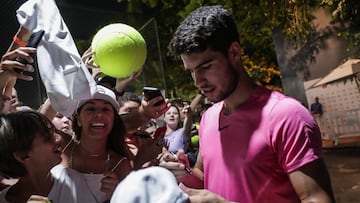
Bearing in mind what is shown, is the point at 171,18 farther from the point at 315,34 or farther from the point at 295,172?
the point at 295,172

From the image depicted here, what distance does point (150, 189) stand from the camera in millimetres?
923

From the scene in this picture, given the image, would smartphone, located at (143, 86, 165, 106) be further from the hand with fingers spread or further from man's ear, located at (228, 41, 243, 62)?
man's ear, located at (228, 41, 243, 62)

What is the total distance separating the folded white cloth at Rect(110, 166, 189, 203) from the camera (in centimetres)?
90

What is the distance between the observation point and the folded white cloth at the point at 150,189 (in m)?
0.90

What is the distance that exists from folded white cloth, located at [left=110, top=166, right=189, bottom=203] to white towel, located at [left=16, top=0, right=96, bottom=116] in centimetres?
92

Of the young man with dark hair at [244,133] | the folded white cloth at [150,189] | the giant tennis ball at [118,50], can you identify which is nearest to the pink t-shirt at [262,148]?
the young man with dark hair at [244,133]

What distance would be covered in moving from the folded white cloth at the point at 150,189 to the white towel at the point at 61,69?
916mm

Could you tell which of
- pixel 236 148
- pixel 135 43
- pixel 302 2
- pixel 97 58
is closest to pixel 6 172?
pixel 97 58

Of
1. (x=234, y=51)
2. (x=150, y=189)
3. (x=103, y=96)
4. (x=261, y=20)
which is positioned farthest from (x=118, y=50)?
(x=261, y=20)

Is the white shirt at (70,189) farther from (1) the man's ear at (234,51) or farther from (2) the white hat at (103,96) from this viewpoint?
(1) the man's ear at (234,51)

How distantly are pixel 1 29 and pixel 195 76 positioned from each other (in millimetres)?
3731

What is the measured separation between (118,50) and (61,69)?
442 millimetres

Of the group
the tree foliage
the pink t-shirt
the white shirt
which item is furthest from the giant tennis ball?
the pink t-shirt

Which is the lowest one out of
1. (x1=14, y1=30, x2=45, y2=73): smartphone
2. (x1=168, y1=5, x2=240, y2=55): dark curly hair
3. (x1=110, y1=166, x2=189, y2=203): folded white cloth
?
(x1=110, y1=166, x2=189, y2=203): folded white cloth
